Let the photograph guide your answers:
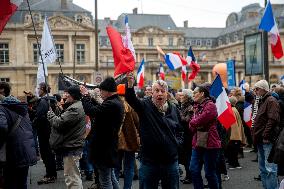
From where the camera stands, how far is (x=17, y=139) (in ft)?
18.2

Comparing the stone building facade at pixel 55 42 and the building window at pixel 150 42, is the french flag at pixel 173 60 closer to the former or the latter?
the stone building facade at pixel 55 42

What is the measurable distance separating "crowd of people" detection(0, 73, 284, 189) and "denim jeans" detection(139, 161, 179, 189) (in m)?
0.01

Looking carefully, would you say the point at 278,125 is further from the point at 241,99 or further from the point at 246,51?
the point at 246,51

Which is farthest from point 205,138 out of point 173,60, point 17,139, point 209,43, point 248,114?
point 209,43

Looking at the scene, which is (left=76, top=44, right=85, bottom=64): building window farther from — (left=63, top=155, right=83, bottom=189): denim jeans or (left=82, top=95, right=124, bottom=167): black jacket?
(left=82, top=95, right=124, bottom=167): black jacket

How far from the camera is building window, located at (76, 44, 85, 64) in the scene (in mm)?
62438

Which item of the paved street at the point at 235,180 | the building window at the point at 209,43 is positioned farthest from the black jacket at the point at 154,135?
the building window at the point at 209,43

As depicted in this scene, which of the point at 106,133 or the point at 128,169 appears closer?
the point at 106,133

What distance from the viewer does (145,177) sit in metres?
5.17

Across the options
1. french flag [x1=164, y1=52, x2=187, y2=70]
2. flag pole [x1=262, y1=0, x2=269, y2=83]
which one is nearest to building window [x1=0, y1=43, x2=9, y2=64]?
french flag [x1=164, y1=52, x2=187, y2=70]

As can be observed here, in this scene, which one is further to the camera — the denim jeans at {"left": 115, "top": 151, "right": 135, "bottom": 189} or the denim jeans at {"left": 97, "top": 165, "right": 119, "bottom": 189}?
the denim jeans at {"left": 115, "top": 151, "right": 135, "bottom": 189}

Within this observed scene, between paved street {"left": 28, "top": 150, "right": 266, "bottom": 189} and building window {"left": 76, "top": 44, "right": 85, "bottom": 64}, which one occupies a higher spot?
building window {"left": 76, "top": 44, "right": 85, "bottom": 64}

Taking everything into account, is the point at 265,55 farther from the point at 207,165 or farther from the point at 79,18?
the point at 79,18

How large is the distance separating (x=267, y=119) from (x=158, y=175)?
94.1 inches
